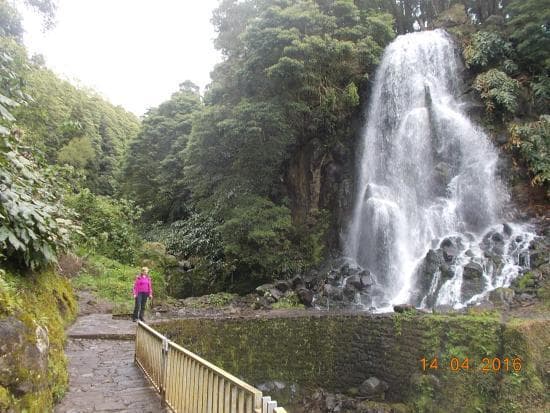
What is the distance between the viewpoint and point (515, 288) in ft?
38.4

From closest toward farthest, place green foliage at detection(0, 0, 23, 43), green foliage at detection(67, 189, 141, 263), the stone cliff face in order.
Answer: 1. green foliage at detection(0, 0, 23, 43)
2. green foliage at detection(67, 189, 141, 263)
3. the stone cliff face

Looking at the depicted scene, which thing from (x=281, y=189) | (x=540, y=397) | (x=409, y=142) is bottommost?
(x=540, y=397)

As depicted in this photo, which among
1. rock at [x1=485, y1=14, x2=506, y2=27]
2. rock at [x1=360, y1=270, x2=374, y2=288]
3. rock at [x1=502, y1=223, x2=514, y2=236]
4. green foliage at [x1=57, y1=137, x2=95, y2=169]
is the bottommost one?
rock at [x1=360, y1=270, x2=374, y2=288]

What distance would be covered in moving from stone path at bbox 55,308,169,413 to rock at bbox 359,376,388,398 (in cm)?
516

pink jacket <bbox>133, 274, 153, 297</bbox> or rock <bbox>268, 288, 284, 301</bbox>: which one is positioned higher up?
pink jacket <bbox>133, 274, 153, 297</bbox>

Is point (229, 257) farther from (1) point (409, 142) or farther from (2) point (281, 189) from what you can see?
(1) point (409, 142)

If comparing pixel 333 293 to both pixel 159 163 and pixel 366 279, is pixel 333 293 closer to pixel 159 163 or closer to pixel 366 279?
pixel 366 279

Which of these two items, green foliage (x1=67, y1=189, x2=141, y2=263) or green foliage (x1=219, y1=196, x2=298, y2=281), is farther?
green foliage (x1=67, y1=189, x2=141, y2=263)

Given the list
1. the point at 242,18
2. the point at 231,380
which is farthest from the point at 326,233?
the point at 231,380

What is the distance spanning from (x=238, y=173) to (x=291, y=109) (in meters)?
3.36

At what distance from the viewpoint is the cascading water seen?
13.1 metres
